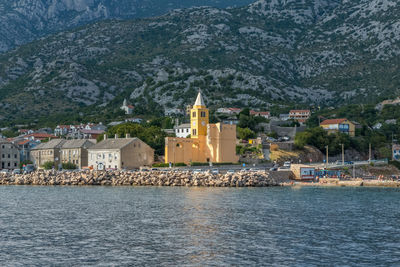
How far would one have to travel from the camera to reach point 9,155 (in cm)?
10794

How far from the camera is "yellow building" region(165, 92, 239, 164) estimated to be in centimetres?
8769

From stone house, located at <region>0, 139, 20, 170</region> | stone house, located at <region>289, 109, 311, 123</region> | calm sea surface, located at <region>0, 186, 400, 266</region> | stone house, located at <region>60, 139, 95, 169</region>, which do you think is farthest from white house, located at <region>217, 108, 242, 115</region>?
calm sea surface, located at <region>0, 186, 400, 266</region>

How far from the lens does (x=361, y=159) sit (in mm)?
110812

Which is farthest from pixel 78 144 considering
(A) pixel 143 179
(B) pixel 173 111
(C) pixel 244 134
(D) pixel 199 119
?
(B) pixel 173 111

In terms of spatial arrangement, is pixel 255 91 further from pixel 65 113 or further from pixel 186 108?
pixel 65 113

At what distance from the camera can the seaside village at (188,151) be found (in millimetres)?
87625

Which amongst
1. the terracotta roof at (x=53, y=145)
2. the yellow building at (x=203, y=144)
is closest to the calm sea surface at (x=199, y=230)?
the yellow building at (x=203, y=144)

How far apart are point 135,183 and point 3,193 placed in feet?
58.8

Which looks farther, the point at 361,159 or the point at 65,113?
the point at 65,113

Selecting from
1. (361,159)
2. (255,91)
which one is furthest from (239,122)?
(255,91)

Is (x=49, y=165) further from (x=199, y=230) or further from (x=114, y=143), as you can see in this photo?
(x=199, y=230)

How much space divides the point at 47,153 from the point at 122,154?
80.1ft

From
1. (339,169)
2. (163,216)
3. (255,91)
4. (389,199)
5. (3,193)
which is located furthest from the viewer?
(255,91)

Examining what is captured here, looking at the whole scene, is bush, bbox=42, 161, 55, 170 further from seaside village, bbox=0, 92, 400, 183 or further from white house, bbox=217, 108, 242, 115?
white house, bbox=217, 108, 242, 115
